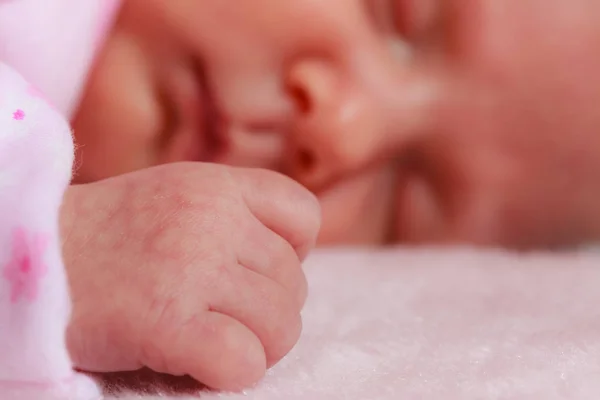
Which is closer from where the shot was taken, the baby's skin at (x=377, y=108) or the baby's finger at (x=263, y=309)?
the baby's finger at (x=263, y=309)

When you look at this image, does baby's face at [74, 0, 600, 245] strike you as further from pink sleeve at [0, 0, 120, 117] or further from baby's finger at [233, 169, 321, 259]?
baby's finger at [233, 169, 321, 259]

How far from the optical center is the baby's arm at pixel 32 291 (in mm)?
426

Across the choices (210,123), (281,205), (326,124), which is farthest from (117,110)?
A: (281,205)

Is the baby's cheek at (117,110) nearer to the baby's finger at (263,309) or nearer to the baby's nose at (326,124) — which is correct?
the baby's nose at (326,124)

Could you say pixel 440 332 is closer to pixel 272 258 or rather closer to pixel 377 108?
pixel 272 258

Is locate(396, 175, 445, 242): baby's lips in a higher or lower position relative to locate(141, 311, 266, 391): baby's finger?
lower

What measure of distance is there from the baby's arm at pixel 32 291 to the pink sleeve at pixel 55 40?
16 centimetres

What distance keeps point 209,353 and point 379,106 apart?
1.57 ft

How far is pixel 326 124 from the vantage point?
789 mm

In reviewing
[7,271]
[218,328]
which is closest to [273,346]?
[218,328]

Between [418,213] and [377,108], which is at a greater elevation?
[377,108]

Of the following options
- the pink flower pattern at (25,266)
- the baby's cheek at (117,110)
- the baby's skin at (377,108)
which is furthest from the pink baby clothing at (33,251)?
the baby's cheek at (117,110)

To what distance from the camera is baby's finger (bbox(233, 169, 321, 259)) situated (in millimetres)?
520

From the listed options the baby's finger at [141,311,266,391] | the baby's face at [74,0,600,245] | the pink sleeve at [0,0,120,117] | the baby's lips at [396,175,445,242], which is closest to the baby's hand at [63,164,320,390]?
the baby's finger at [141,311,266,391]
